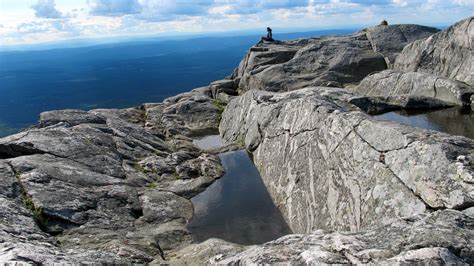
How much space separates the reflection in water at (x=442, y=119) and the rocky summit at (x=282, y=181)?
1.34m

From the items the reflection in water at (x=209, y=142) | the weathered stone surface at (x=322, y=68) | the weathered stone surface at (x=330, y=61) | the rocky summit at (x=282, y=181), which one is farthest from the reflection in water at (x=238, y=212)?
the weathered stone surface at (x=330, y=61)

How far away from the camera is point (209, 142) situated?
40875 mm

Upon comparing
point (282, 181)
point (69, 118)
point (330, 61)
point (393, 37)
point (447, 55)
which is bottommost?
point (282, 181)

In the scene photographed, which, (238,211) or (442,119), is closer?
(238,211)

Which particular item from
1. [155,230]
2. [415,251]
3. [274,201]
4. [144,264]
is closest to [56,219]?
[155,230]

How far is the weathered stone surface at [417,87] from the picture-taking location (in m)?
34.9

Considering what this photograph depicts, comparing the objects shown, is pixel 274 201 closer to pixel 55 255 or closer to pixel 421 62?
pixel 55 255

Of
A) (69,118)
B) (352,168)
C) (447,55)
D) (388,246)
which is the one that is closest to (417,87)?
(447,55)

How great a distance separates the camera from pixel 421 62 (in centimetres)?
4631

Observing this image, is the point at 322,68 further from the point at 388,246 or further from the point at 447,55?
the point at 388,246

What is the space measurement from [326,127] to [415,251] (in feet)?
43.2

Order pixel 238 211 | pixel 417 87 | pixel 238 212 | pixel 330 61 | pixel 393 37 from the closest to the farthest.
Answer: pixel 238 212
pixel 238 211
pixel 417 87
pixel 330 61
pixel 393 37

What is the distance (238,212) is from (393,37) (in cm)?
4617

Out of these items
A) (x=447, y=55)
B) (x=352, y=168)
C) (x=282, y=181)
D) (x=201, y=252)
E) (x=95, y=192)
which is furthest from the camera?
(x=447, y=55)
